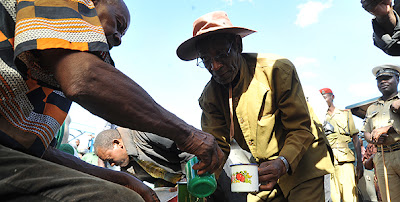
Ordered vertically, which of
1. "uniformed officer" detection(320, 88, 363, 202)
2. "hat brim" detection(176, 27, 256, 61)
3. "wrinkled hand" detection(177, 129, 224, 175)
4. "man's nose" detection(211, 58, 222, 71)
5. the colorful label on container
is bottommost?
"uniformed officer" detection(320, 88, 363, 202)

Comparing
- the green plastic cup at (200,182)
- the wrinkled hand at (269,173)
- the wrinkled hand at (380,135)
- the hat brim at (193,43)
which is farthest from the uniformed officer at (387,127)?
the green plastic cup at (200,182)

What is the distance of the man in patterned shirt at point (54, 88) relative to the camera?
1.03m

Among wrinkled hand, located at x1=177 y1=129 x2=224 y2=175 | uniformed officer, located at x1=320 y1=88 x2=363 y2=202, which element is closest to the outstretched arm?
wrinkled hand, located at x1=177 y1=129 x2=224 y2=175

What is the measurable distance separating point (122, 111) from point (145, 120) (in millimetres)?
98

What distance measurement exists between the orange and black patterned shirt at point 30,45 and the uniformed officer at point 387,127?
16.6ft

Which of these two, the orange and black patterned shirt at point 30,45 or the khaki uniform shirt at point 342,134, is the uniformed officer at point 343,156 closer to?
the khaki uniform shirt at point 342,134

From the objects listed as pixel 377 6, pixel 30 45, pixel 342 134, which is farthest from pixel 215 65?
pixel 342 134

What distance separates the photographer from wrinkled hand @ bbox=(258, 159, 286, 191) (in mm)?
2031

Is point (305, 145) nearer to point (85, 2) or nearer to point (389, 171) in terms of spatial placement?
point (85, 2)

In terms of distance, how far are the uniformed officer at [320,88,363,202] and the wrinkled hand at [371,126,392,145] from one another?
1.21m

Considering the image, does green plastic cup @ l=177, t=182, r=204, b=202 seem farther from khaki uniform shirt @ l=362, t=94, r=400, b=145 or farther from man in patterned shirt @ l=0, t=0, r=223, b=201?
khaki uniform shirt @ l=362, t=94, r=400, b=145

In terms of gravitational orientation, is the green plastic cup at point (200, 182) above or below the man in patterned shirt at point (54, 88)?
below

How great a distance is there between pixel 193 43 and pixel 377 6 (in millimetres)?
1432

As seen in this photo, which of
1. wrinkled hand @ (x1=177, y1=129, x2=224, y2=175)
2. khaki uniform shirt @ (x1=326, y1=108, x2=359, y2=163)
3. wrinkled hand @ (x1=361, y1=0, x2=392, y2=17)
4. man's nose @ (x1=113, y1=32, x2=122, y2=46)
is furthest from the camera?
khaki uniform shirt @ (x1=326, y1=108, x2=359, y2=163)
